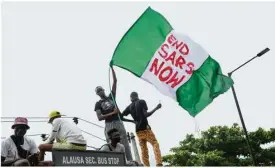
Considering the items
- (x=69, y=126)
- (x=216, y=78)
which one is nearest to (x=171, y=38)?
(x=216, y=78)

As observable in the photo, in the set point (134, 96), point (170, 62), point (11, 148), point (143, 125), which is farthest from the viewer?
point (170, 62)

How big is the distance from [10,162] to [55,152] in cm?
87

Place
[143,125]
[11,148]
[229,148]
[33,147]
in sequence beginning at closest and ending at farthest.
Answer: [11,148]
[33,147]
[143,125]
[229,148]

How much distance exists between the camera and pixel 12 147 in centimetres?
622

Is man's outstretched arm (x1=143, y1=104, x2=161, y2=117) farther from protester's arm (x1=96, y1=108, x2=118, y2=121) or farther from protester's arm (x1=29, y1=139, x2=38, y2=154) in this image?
protester's arm (x1=29, y1=139, x2=38, y2=154)

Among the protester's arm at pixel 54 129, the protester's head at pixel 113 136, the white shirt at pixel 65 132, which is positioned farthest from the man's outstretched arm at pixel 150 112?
the protester's arm at pixel 54 129

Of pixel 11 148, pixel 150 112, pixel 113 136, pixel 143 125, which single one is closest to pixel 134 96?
pixel 150 112

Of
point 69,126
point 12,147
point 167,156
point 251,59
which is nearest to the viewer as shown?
point 12,147

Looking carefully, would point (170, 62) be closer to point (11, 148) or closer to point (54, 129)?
point (54, 129)

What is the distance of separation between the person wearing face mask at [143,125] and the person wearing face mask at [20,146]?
2349 mm

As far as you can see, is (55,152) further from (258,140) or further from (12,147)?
(258,140)

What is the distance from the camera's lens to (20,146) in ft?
20.9

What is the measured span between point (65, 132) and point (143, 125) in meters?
2.01

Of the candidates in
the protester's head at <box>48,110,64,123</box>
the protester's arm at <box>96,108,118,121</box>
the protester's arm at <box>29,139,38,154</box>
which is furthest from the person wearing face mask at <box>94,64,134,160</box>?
the protester's arm at <box>29,139,38,154</box>
